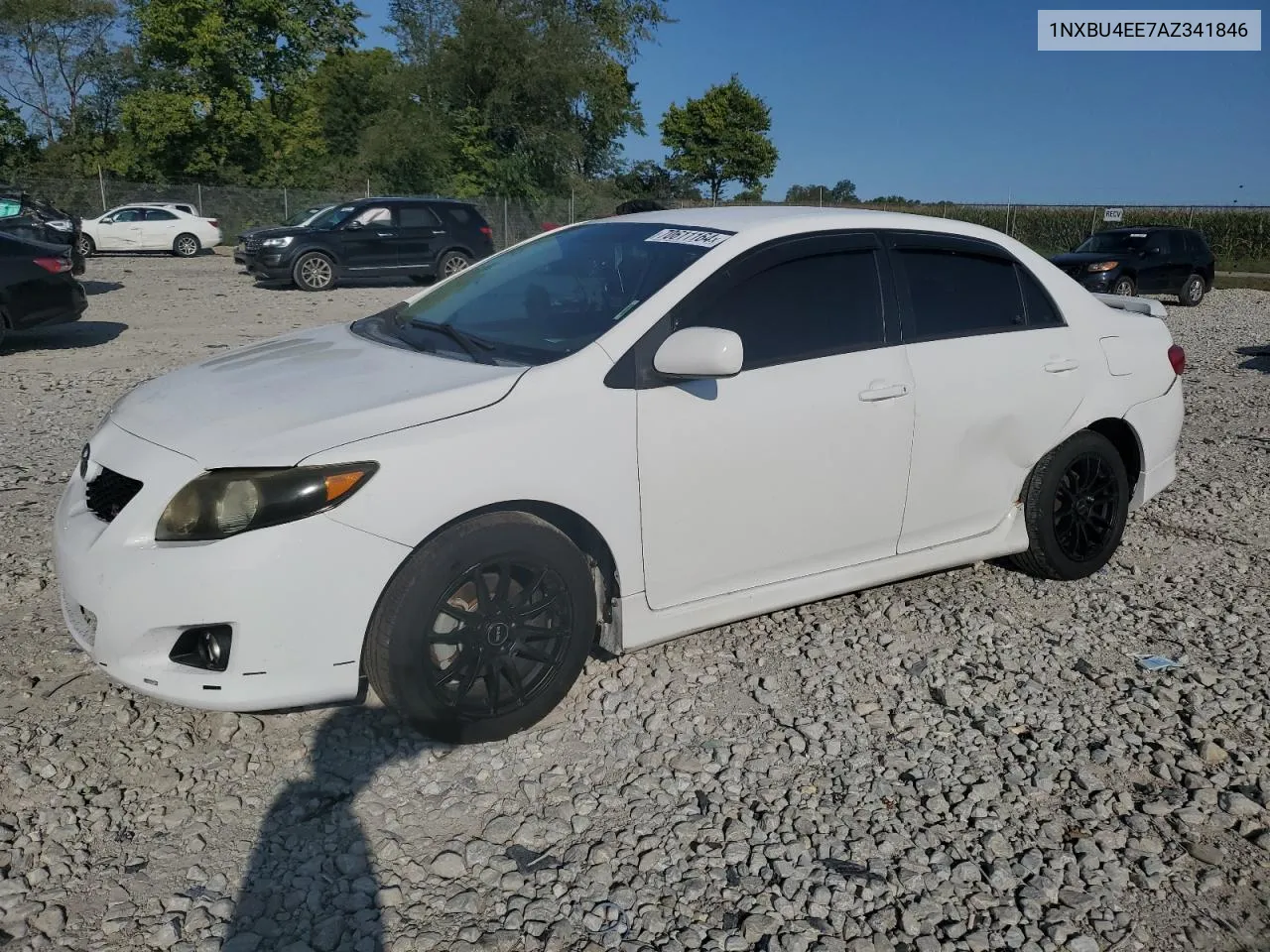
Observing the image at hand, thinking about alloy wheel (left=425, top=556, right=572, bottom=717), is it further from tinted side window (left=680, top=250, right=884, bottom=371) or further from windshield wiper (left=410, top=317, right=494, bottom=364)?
tinted side window (left=680, top=250, right=884, bottom=371)

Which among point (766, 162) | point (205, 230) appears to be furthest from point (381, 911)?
point (766, 162)

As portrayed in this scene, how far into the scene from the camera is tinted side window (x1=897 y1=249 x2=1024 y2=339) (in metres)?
4.19

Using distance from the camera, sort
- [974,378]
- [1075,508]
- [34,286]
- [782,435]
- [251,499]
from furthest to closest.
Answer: [34,286] < [1075,508] < [974,378] < [782,435] < [251,499]

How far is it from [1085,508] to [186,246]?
94.2 ft

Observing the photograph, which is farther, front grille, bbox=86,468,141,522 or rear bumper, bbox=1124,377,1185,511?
rear bumper, bbox=1124,377,1185,511

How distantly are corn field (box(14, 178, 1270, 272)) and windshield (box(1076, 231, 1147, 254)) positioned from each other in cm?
1378

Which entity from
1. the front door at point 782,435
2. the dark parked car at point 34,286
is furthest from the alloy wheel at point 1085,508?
the dark parked car at point 34,286

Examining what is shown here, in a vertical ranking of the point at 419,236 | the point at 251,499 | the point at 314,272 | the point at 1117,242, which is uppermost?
the point at 419,236

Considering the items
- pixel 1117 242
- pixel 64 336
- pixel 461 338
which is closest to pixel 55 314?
pixel 64 336

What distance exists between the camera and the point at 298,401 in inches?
128

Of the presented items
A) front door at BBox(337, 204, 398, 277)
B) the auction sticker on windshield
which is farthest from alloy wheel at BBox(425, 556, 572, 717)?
front door at BBox(337, 204, 398, 277)

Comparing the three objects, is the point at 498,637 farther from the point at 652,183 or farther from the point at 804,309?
the point at 652,183

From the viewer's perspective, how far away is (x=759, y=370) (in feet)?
12.1

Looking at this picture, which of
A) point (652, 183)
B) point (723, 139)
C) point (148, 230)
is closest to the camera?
point (148, 230)
